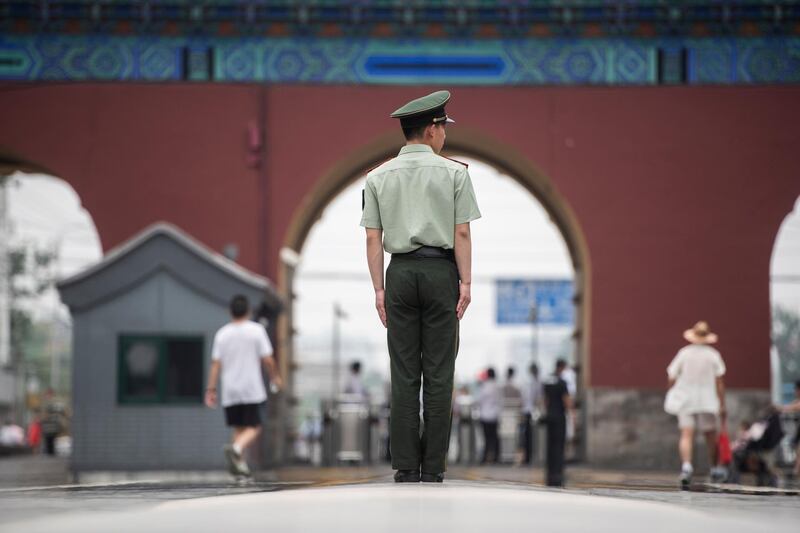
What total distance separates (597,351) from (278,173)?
461 centimetres

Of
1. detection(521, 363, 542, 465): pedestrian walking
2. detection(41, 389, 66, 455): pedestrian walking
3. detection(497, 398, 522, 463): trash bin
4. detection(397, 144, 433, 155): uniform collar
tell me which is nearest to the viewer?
detection(397, 144, 433, 155): uniform collar

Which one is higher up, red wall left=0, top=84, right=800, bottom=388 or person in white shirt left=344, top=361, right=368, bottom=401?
red wall left=0, top=84, right=800, bottom=388

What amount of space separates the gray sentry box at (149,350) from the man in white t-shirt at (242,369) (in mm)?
3449

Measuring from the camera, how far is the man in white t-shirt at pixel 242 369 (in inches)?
420

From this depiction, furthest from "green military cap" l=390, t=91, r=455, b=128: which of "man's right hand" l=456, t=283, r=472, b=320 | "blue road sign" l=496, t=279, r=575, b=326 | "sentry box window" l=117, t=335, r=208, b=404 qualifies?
"blue road sign" l=496, t=279, r=575, b=326

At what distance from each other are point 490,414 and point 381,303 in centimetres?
1432

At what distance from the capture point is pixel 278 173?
17.8 meters

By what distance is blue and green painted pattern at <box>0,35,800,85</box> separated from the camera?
17547 millimetres

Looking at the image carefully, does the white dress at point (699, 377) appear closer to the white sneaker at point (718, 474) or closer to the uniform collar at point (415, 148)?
the white sneaker at point (718, 474)

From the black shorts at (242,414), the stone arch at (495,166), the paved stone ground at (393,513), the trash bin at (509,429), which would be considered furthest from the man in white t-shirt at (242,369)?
the trash bin at (509,429)

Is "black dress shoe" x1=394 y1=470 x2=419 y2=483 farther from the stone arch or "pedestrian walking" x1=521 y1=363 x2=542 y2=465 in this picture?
"pedestrian walking" x1=521 y1=363 x2=542 y2=465

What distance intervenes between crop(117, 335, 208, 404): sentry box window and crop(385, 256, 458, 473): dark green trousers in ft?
29.0

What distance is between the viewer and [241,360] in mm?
10648

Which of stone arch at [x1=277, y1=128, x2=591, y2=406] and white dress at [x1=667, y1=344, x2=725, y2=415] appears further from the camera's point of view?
stone arch at [x1=277, y1=128, x2=591, y2=406]
